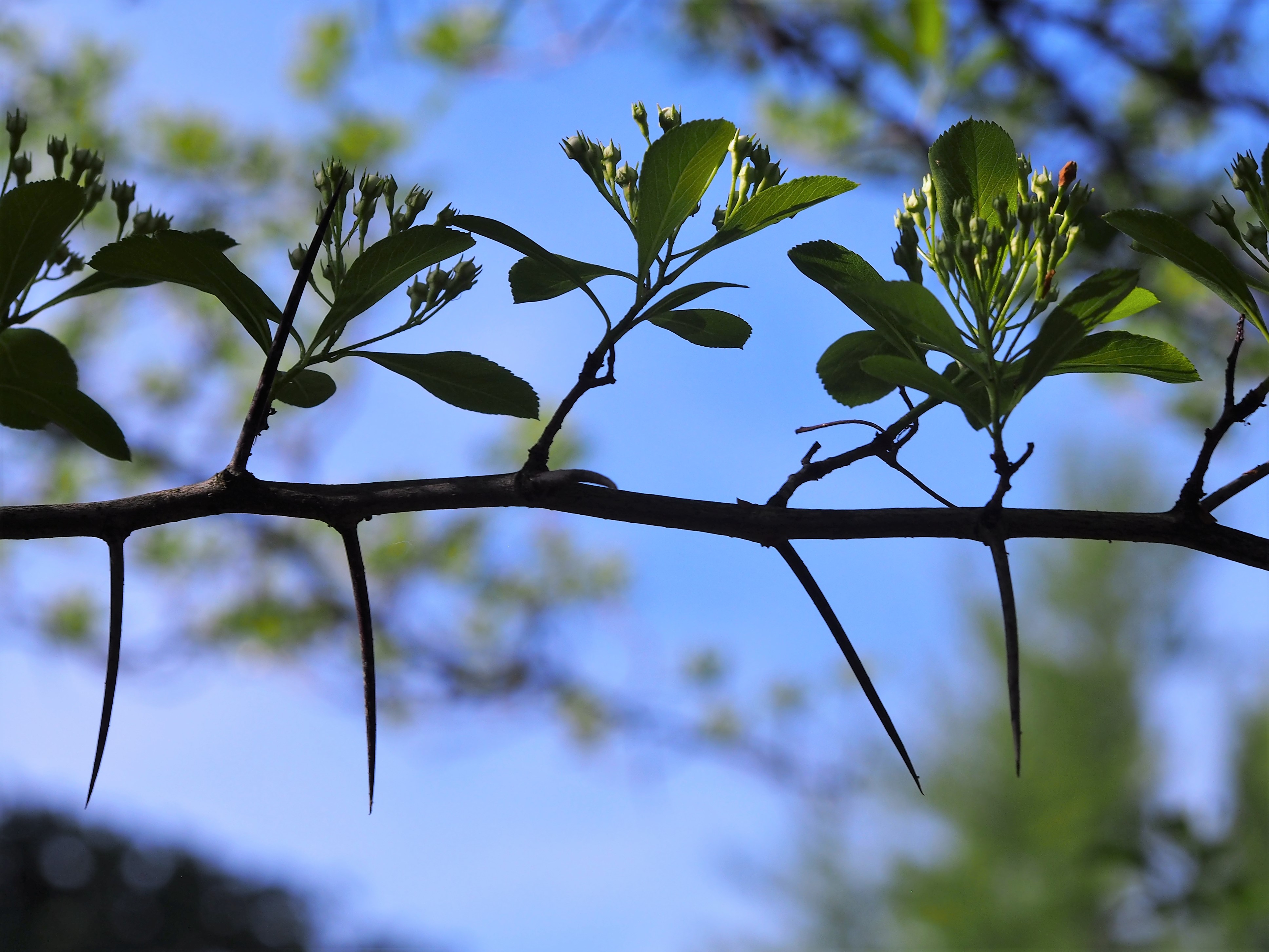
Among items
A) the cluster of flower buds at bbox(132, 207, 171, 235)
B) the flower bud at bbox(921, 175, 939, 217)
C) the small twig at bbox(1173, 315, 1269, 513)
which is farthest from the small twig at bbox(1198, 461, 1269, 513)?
the cluster of flower buds at bbox(132, 207, 171, 235)

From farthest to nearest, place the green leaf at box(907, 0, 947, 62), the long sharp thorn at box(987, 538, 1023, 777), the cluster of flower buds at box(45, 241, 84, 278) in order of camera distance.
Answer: the green leaf at box(907, 0, 947, 62) < the cluster of flower buds at box(45, 241, 84, 278) < the long sharp thorn at box(987, 538, 1023, 777)

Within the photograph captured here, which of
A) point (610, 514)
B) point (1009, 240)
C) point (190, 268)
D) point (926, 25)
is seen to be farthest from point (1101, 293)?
point (926, 25)

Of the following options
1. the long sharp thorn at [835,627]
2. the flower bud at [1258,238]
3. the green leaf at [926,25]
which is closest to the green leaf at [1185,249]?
the flower bud at [1258,238]

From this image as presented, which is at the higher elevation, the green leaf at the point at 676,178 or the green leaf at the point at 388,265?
the green leaf at the point at 676,178

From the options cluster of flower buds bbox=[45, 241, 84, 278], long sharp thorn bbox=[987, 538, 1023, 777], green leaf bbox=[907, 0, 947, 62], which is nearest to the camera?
long sharp thorn bbox=[987, 538, 1023, 777]

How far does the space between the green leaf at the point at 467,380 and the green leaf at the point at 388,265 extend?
21 millimetres

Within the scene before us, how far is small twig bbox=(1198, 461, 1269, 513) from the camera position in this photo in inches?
9.2

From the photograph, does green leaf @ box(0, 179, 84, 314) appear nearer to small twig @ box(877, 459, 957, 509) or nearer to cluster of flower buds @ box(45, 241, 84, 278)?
cluster of flower buds @ box(45, 241, 84, 278)

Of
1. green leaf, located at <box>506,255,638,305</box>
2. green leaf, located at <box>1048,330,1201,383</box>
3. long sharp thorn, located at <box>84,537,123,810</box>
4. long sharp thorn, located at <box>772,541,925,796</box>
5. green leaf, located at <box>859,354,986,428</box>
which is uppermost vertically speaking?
green leaf, located at <box>1048,330,1201,383</box>

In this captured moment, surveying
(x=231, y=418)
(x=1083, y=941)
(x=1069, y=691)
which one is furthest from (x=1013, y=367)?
(x=1069, y=691)

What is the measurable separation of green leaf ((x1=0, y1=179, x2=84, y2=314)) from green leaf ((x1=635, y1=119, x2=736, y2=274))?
0.16 meters

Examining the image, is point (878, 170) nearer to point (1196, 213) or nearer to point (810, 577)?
point (1196, 213)

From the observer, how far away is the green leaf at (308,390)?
313 millimetres

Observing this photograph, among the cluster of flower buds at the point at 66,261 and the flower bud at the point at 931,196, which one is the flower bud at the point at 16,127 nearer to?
the cluster of flower buds at the point at 66,261
